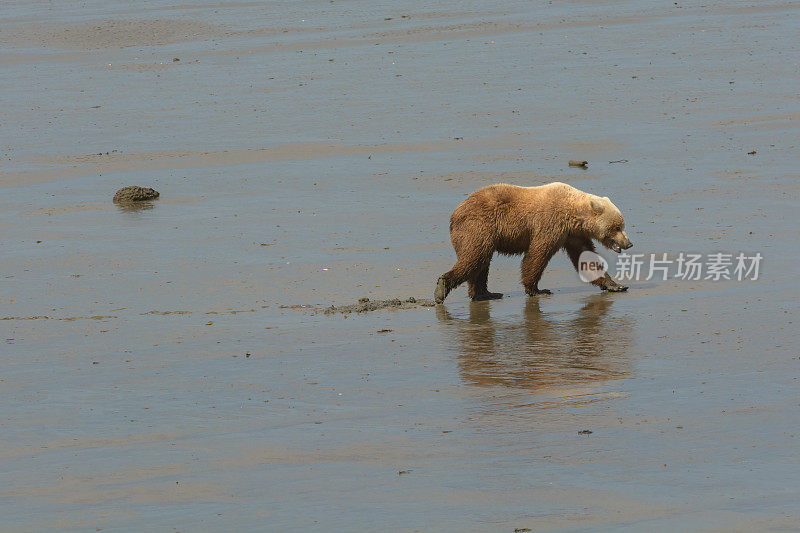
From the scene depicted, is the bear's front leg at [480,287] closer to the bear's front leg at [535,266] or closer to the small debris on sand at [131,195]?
the bear's front leg at [535,266]

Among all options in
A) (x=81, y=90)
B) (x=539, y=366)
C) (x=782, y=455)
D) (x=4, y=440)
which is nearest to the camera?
(x=782, y=455)

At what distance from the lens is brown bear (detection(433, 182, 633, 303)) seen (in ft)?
40.0

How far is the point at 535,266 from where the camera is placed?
12.3 metres

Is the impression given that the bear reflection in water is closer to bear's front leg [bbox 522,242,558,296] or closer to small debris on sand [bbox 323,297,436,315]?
small debris on sand [bbox 323,297,436,315]

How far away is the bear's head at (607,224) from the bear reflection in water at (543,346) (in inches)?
32.6

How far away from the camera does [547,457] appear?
24.6ft

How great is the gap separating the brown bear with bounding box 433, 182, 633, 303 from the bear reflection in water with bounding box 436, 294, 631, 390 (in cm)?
34

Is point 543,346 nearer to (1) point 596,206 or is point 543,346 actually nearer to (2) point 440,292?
(2) point 440,292

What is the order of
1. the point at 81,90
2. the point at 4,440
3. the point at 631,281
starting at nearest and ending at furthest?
the point at 4,440, the point at 631,281, the point at 81,90

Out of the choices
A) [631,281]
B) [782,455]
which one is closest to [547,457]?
[782,455]

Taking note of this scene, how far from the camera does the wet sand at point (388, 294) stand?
7277 mm

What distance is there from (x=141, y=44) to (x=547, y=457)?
21.8 meters

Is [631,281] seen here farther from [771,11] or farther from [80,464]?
[771,11]

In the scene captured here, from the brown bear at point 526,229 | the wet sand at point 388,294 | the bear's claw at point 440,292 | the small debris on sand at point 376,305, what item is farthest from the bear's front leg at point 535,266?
the small debris on sand at point 376,305
